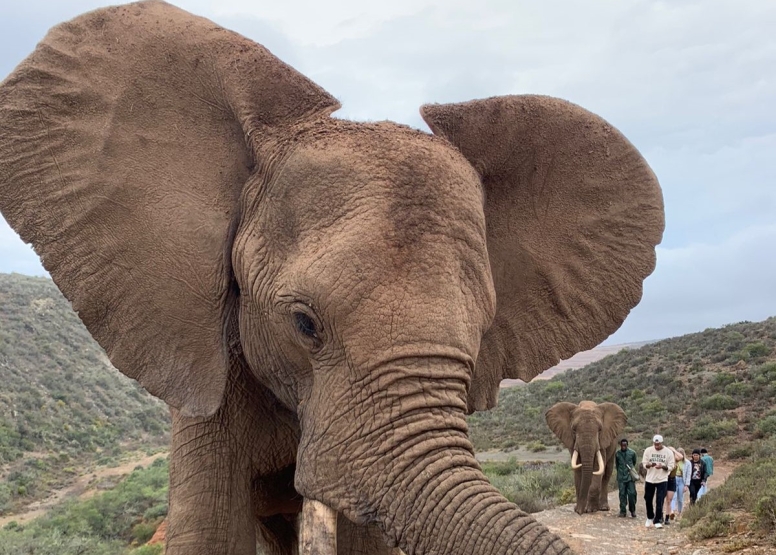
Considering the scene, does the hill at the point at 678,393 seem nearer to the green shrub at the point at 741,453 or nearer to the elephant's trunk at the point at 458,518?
the green shrub at the point at 741,453

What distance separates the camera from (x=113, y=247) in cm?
335

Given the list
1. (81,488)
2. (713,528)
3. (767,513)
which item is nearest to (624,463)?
(713,528)

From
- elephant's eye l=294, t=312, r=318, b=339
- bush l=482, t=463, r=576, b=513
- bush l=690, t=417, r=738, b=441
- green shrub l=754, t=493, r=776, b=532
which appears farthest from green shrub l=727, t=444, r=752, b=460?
elephant's eye l=294, t=312, r=318, b=339

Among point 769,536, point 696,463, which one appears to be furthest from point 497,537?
point 696,463

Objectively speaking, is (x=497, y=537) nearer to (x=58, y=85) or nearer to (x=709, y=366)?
(x=58, y=85)

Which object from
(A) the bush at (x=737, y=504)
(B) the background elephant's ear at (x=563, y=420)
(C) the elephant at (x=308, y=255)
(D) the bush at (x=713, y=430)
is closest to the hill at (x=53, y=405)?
(B) the background elephant's ear at (x=563, y=420)

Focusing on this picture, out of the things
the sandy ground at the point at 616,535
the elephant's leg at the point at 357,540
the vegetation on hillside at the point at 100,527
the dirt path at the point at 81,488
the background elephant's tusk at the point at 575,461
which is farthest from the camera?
the dirt path at the point at 81,488

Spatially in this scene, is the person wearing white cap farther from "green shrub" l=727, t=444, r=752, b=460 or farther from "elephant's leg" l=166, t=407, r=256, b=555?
"elephant's leg" l=166, t=407, r=256, b=555

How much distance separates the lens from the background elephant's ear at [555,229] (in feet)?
12.7

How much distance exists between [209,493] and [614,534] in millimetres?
9912

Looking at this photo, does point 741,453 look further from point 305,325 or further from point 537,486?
point 305,325

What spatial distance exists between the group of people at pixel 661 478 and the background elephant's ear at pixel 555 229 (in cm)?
840

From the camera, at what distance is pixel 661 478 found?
11.8 metres

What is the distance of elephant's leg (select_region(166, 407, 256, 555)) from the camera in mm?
3605
